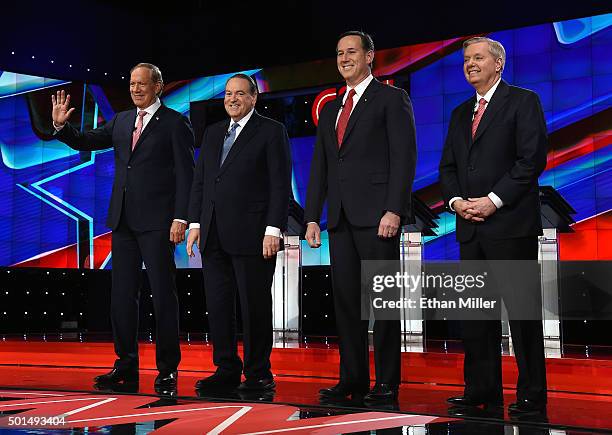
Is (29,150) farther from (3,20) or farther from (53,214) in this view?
(3,20)

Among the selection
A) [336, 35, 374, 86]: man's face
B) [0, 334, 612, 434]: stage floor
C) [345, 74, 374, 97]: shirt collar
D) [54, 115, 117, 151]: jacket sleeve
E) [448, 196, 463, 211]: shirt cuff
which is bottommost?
[0, 334, 612, 434]: stage floor

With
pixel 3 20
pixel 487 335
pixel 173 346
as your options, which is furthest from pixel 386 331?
pixel 3 20

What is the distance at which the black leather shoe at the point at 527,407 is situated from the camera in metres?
2.93

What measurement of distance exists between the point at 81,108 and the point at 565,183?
556 cm

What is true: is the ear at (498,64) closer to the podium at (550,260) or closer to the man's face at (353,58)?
the man's face at (353,58)

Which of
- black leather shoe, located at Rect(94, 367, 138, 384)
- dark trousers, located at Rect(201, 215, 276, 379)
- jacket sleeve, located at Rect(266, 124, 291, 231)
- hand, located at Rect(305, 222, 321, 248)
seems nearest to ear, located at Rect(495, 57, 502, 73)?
hand, located at Rect(305, 222, 321, 248)

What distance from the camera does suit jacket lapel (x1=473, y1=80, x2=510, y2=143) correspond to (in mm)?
3111

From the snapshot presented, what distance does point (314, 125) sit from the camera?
376 inches

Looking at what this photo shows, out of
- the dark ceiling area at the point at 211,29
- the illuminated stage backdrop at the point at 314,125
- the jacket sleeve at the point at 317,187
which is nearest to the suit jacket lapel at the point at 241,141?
the jacket sleeve at the point at 317,187

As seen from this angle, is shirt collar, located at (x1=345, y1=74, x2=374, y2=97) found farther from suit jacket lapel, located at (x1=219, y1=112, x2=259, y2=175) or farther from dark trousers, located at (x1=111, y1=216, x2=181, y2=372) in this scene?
dark trousers, located at (x1=111, y1=216, x2=181, y2=372)

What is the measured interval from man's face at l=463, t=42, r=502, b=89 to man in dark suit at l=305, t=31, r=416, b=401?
30cm

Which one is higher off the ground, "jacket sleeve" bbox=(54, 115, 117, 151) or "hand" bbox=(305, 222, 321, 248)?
"jacket sleeve" bbox=(54, 115, 117, 151)

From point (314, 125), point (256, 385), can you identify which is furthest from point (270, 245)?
point (314, 125)

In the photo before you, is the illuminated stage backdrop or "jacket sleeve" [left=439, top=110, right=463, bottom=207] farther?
the illuminated stage backdrop
